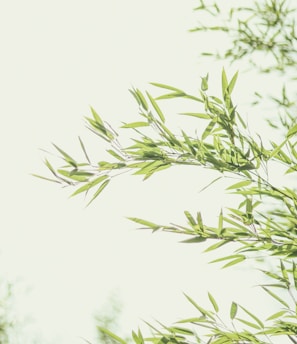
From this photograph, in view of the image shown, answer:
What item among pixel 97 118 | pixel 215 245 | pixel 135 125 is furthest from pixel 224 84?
pixel 215 245

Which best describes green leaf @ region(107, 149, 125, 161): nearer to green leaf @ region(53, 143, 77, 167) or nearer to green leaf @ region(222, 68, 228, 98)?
green leaf @ region(53, 143, 77, 167)

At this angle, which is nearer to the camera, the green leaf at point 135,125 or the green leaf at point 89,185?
the green leaf at point 89,185

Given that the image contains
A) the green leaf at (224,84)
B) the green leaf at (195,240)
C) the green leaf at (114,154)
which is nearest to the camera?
the green leaf at (195,240)

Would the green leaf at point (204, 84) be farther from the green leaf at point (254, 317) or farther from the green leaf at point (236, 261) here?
the green leaf at point (254, 317)

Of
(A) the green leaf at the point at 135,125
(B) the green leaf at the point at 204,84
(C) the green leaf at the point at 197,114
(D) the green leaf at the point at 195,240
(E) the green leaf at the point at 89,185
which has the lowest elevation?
(D) the green leaf at the point at 195,240

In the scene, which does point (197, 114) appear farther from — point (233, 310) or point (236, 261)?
point (233, 310)

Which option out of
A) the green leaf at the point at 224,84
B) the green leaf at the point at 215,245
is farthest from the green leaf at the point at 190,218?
the green leaf at the point at 224,84

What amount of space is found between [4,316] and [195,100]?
543 centimetres

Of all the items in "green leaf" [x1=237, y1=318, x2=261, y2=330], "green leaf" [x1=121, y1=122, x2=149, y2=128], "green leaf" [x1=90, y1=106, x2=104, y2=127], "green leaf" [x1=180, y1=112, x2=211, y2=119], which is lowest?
"green leaf" [x1=237, y1=318, x2=261, y2=330]

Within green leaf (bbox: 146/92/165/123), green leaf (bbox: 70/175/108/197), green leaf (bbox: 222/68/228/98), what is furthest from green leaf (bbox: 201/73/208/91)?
green leaf (bbox: 70/175/108/197)

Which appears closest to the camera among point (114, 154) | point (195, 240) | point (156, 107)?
point (195, 240)

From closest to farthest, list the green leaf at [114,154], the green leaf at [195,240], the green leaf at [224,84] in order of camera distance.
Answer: the green leaf at [195,240] < the green leaf at [114,154] < the green leaf at [224,84]

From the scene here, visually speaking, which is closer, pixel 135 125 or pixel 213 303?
pixel 213 303

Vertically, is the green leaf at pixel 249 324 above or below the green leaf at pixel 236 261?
below
